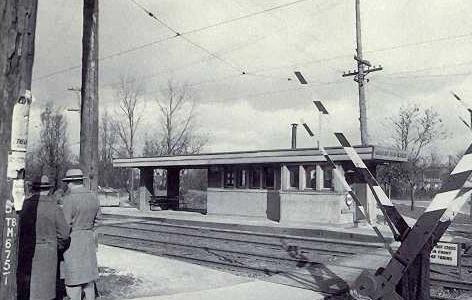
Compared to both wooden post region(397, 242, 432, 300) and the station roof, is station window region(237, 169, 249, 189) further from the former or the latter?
wooden post region(397, 242, 432, 300)

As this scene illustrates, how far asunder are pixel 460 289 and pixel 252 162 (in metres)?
14.9

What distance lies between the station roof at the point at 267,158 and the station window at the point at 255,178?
0.79m

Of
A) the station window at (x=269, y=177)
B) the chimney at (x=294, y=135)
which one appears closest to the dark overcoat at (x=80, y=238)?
the station window at (x=269, y=177)

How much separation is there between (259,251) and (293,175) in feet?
31.1

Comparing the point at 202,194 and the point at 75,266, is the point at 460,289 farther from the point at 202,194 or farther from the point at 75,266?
the point at 202,194

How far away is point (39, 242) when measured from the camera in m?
4.67

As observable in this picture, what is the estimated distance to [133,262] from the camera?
10039 mm

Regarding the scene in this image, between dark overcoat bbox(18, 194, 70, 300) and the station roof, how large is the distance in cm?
1537

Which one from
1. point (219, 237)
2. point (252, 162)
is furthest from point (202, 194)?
point (219, 237)

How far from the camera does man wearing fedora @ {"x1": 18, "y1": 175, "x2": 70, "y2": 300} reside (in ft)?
15.0

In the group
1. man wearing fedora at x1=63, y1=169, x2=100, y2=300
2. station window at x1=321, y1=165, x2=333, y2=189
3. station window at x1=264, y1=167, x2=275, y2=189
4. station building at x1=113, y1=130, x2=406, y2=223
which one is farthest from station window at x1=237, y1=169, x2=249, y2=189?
man wearing fedora at x1=63, y1=169, x2=100, y2=300

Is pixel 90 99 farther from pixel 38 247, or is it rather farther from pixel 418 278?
pixel 418 278

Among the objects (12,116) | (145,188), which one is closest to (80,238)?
(12,116)

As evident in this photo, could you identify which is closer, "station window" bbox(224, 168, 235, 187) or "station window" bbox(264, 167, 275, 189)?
"station window" bbox(264, 167, 275, 189)
